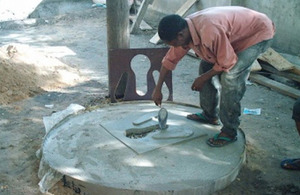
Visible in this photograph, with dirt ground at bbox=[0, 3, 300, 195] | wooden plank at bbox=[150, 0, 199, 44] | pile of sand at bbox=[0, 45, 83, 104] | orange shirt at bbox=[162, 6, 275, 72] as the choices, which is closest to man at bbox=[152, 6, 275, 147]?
orange shirt at bbox=[162, 6, 275, 72]

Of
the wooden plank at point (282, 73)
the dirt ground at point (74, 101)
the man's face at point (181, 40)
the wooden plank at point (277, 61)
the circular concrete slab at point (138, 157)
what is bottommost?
the dirt ground at point (74, 101)

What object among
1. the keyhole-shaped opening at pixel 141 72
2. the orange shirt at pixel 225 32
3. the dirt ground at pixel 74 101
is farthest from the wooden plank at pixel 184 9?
the orange shirt at pixel 225 32

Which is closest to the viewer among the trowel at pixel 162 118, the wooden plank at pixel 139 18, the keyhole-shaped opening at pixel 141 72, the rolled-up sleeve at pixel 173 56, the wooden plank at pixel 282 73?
the rolled-up sleeve at pixel 173 56

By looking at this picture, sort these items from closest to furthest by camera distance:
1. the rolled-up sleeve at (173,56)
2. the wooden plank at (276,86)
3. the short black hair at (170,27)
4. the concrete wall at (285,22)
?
the short black hair at (170,27) → the rolled-up sleeve at (173,56) → the wooden plank at (276,86) → the concrete wall at (285,22)

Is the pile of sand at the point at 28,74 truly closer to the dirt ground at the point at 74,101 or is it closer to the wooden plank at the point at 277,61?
the dirt ground at the point at 74,101

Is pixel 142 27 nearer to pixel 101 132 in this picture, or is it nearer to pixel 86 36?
pixel 86 36

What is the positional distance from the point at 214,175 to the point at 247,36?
115cm

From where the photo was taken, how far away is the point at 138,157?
293 centimetres

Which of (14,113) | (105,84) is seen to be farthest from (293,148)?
(14,113)

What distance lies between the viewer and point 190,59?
6.46 meters

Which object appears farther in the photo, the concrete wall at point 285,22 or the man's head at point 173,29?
the concrete wall at point 285,22

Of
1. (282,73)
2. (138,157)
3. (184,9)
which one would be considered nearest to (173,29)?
(138,157)

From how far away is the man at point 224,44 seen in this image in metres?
2.66

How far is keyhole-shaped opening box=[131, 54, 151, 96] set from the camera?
196 inches
